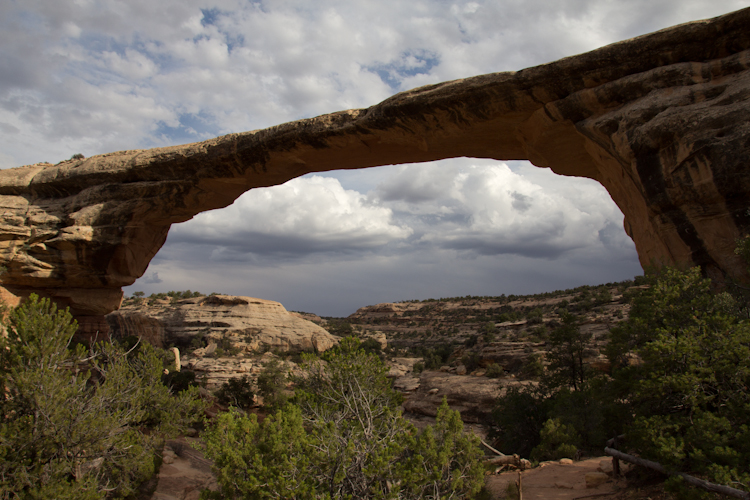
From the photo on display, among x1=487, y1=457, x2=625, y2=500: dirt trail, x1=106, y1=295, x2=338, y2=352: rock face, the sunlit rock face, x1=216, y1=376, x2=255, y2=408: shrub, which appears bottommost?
x1=216, y1=376, x2=255, y2=408: shrub

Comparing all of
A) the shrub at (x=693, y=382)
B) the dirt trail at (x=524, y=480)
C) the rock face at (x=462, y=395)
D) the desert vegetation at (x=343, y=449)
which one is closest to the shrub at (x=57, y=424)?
the dirt trail at (x=524, y=480)

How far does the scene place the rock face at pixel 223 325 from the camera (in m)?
29.2

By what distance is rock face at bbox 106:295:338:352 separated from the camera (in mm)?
29172

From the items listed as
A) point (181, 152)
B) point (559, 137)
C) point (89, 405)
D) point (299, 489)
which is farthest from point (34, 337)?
point (559, 137)

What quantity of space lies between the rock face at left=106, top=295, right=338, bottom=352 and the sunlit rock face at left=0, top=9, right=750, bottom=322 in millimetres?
16421

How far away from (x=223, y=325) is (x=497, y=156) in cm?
2619

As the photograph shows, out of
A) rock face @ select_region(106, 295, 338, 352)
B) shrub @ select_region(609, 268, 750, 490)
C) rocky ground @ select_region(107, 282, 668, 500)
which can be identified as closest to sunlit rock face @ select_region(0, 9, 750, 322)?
shrub @ select_region(609, 268, 750, 490)

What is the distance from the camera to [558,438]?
1128 cm

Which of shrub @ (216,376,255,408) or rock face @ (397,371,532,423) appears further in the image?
shrub @ (216,376,255,408)

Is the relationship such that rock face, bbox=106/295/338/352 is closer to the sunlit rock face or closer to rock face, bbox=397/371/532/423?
rock face, bbox=397/371/532/423

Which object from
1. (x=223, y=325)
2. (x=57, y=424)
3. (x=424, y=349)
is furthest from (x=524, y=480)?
(x=223, y=325)

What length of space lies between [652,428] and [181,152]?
41.9 feet

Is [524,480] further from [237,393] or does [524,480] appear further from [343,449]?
[237,393]

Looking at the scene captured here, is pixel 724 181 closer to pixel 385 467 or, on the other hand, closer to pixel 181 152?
pixel 385 467
